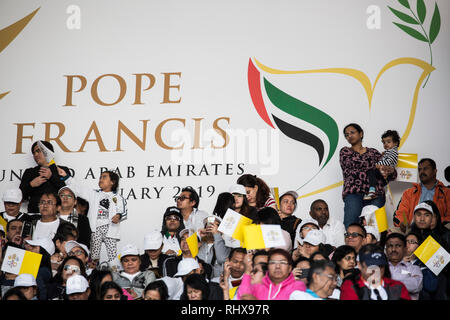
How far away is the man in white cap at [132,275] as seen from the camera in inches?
323

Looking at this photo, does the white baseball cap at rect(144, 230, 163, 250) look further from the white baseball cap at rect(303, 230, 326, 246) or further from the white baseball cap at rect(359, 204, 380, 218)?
A: the white baseball cap at rect(359, 204, 380, 218)

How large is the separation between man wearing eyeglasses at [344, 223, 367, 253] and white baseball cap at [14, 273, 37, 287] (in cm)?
318

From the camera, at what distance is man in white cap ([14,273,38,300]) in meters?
7.73

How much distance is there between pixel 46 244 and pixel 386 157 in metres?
4.30

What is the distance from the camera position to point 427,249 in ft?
26.5

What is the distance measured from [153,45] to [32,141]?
7.23 ft

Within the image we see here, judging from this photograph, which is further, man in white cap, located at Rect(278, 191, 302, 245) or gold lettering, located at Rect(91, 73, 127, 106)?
gold lettering, located at Rect(91, 73, 127, 106)

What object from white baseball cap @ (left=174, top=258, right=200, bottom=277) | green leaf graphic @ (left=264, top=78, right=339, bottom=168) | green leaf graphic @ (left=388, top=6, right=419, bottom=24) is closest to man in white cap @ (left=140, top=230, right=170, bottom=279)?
white baseball cap @ (left=174, top=258, right=200, bottom=277)

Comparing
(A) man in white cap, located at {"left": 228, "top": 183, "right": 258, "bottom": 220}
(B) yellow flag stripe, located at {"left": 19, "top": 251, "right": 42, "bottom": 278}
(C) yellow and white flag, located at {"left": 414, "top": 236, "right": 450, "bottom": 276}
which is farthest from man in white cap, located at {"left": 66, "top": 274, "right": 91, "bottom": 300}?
(C) yellow and white flag, located at {"left": 414, "top": 236, "right": 450, "bottom": 276}

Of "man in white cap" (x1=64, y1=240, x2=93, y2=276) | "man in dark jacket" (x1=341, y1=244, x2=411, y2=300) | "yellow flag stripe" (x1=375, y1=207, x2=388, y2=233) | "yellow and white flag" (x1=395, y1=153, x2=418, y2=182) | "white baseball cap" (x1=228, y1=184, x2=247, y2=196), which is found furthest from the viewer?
"yellow and white flag" (x1=395, y1=153, x2=418, y2=182)

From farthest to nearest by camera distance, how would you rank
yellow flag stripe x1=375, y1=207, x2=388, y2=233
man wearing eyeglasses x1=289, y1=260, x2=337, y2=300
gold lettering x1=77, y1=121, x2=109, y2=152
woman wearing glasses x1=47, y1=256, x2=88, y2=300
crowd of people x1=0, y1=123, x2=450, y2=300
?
gold lettering x1=77, y1=121, x2=109, y2=152 → yellow flag stripe x1=375, y1=207, x2=388, y2=233 → woman wearing glasses x1=47, y1=256, x2=88, y2=300 → crowd of people x1=0, y1=123, x2=450, y2=300 → man wearing eyeglasses x1=289, y1=260, x2=337, y2=300

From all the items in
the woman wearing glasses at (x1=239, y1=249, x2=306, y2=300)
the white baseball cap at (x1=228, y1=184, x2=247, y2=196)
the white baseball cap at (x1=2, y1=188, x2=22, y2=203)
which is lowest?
the woman wearing glasses at (x1=239, y1=249, x2=306, y2=300)

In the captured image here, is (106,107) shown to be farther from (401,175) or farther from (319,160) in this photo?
(401,175)

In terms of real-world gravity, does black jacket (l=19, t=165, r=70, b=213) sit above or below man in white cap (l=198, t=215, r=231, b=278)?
above
